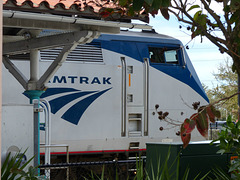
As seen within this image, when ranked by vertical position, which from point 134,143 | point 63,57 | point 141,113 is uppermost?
point 63,57

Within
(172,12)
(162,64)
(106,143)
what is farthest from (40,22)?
(162,64)

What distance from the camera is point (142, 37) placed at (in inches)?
492

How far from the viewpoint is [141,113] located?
11891mm

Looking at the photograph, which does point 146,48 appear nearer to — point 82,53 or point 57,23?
point 82,53

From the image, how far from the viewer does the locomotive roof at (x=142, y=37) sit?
470 inches

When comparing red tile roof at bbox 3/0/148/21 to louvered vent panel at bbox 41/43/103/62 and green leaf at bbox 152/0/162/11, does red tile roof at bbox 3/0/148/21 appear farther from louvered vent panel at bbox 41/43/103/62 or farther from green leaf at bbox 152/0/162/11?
louvered vent panel at bbox 41/43/103/62

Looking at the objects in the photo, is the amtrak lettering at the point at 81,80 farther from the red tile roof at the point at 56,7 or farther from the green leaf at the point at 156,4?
the green leaf at the point at 156,4

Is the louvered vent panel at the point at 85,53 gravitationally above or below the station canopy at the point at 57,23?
above

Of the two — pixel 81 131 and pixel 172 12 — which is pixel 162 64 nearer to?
pixel 81 131

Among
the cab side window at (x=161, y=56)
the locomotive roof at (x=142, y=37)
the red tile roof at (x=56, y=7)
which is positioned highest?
the locomotive roof at (x=142, y=37)

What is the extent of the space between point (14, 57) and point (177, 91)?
4.30m

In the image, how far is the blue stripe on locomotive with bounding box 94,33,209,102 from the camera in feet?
38.9

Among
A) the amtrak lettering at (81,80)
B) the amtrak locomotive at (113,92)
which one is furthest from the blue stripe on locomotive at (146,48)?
the amtrak lettering at (81,80)

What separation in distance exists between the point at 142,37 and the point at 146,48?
0.33 meters
